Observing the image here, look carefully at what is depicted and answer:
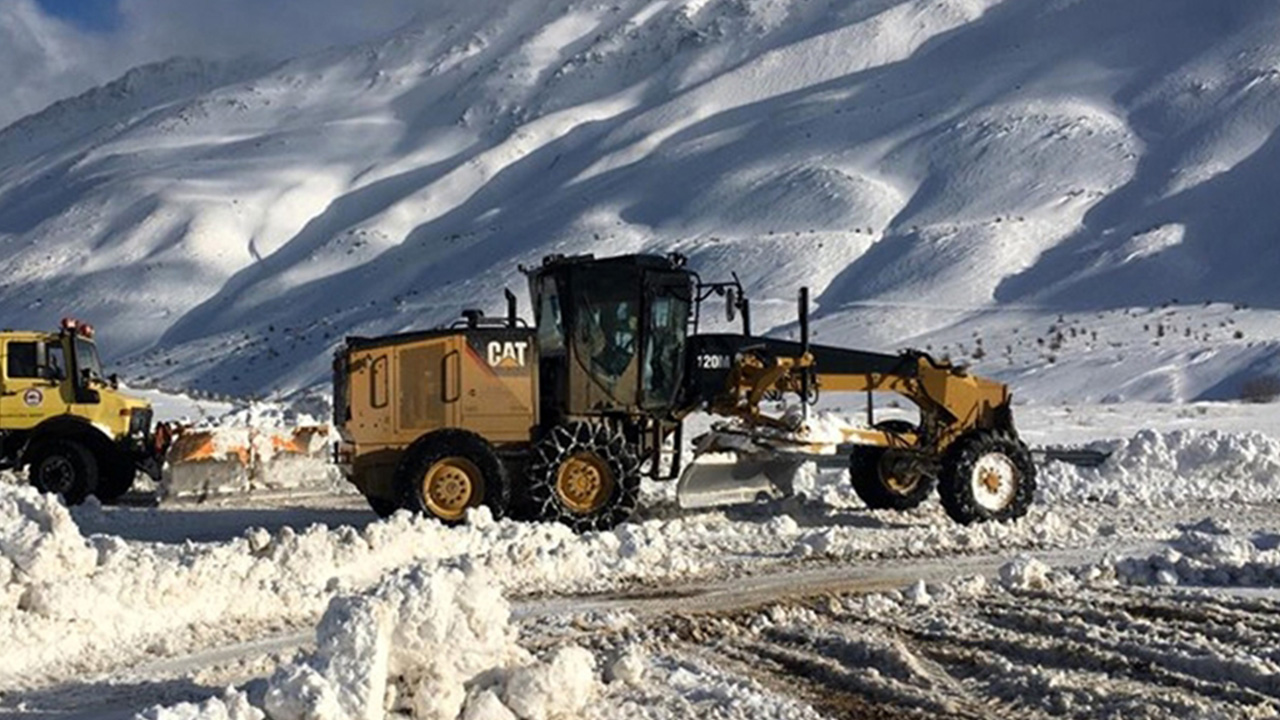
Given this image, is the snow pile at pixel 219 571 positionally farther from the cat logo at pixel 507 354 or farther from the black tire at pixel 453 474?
the cat logo at pixel 507 354

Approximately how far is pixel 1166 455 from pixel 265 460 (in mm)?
9624

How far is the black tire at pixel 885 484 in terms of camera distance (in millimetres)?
16484

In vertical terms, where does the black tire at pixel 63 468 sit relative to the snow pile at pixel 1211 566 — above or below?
above

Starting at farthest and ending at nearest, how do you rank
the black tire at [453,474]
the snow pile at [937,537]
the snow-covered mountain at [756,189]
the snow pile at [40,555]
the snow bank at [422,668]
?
1. the snow-covered mountain at [756,189]
2. the black tire at [453,474]
3. the snow pile at [937,537]
4. the snow pile at [40,555]
5. the snow bank at [422,668]

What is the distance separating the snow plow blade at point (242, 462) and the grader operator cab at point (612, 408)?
3978 mm

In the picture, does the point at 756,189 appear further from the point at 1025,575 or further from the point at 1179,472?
the point at 1025,575

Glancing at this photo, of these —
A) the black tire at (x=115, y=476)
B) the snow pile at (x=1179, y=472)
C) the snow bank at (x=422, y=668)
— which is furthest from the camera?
the black tire at (x=115, y=476)

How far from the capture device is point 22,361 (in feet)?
63.9

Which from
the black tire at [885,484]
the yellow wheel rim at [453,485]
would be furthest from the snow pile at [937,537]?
the yellow wheel rim at [453,485]

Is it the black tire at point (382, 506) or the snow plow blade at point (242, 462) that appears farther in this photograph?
the snow plow blade at point (242, 462)

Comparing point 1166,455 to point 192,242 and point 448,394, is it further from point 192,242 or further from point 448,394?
point 192,242

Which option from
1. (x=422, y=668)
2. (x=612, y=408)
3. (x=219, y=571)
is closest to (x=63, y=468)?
(x=612, y=408)

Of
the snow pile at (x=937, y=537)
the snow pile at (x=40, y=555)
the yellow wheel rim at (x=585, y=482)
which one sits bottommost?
the snow pile at (x=937, y=537)

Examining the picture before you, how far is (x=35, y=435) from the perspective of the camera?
1925 cm
